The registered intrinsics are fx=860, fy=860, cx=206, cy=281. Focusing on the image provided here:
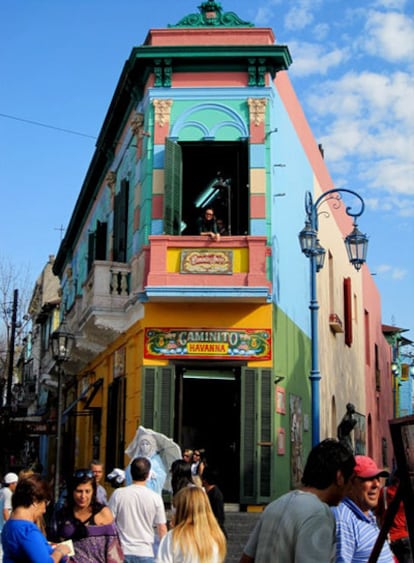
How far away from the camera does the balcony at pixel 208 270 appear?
616 inches

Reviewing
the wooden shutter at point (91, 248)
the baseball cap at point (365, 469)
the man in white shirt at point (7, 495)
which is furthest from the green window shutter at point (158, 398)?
the baseball cap at point (365, 469)

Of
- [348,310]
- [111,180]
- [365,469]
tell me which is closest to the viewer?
[365,469]

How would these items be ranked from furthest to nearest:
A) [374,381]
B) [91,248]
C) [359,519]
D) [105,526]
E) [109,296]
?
[374,381], [91,248], [109,296], [105,526], [359,519]

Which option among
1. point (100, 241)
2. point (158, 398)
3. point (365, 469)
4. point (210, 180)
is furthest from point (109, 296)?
point (365, 469)

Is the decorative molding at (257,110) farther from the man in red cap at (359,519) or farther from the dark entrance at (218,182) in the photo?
the man in red cap at (359,519)

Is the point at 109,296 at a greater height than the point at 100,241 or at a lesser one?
lesser

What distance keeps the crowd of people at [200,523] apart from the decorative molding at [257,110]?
33.6ft

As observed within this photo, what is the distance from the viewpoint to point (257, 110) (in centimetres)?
1653

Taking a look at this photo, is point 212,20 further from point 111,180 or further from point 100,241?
point 100,241

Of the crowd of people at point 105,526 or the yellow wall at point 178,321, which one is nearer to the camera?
the crowd of people at point 105,526

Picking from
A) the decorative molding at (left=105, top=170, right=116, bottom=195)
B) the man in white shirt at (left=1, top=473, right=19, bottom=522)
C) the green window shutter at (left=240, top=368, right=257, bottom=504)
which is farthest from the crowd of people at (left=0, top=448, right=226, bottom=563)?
the decorative molding at (left=105, top=170, right=116, bottom=195)

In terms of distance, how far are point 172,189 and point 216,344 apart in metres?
3.03

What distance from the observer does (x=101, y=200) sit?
78.8 feet

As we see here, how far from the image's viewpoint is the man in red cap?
15.5ft
